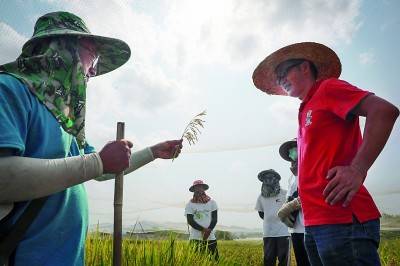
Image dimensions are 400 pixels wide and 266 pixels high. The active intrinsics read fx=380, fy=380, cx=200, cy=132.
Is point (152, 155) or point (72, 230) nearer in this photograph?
point (72, 230)

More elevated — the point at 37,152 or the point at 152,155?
the point at 152,155

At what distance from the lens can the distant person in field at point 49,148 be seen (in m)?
1.60

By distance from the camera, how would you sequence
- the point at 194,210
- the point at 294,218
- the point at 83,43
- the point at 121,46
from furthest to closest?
the point at 194,210, the point at 294,218, the point at 121,46, the point at 83,43

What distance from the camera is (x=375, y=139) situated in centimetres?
212

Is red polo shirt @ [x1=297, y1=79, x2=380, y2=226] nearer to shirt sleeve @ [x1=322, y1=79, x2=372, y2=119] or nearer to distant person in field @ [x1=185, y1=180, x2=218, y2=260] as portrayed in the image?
shirt sleeve @ [x1=322, y1=79, x2=372, y2=119]

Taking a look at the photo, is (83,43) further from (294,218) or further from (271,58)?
(294,218)

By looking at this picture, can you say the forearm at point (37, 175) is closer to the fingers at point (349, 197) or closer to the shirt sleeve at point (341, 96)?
the fingers at point (349, 197)

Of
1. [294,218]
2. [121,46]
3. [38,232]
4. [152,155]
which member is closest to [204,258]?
[294,218]

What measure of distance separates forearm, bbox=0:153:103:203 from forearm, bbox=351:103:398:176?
1.44m

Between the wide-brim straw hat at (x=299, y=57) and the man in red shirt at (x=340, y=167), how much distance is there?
0.58 meters

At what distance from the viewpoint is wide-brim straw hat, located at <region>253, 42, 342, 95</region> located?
3.25m

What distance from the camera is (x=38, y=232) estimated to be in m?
1.70

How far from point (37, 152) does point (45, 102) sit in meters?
0.25

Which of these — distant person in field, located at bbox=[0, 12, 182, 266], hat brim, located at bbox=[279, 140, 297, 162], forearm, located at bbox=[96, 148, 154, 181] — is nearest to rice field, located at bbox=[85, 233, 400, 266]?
forearm, located at bbox=[96, 148, 154, 181]
